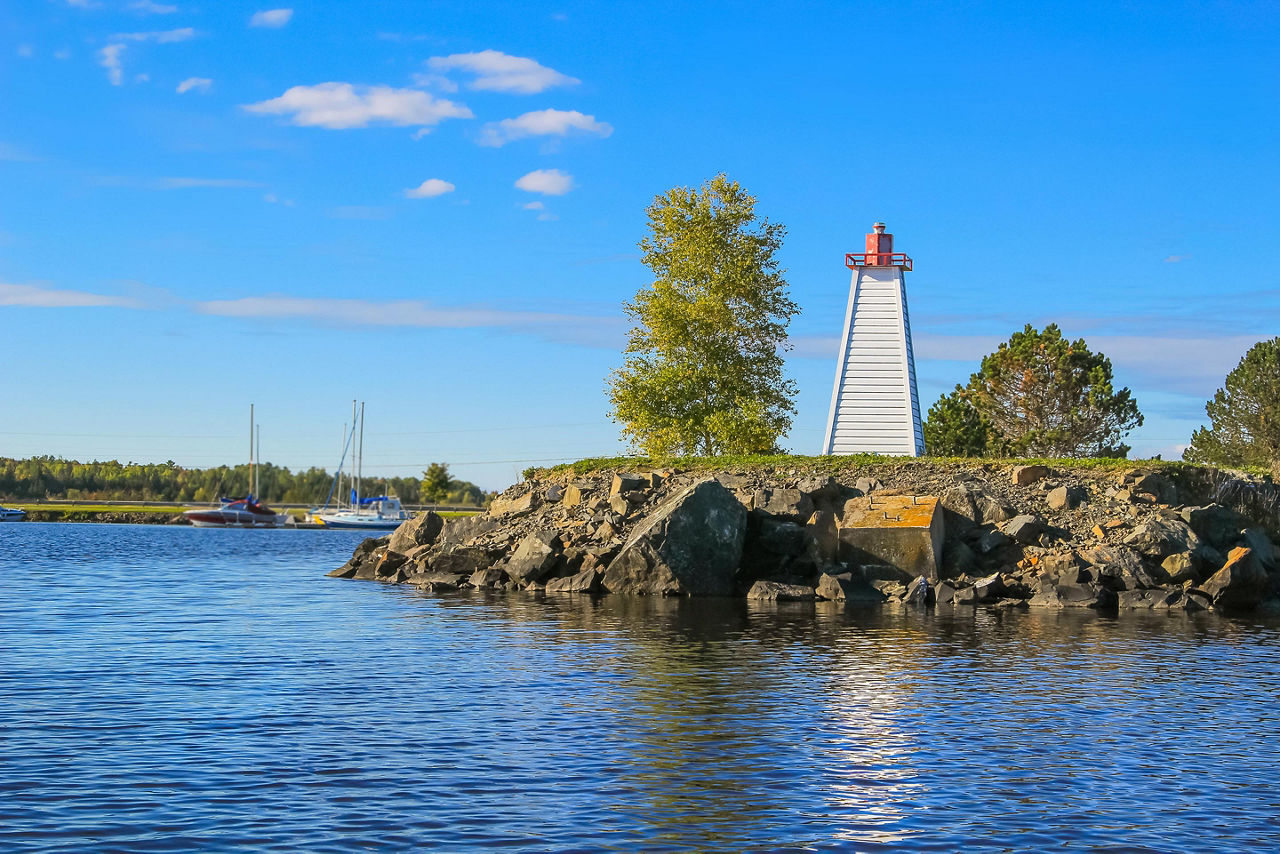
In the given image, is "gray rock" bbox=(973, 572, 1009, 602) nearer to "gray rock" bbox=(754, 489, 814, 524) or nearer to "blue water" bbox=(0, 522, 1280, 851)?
"blue water" bbox=(0, 522, 1280, 851)

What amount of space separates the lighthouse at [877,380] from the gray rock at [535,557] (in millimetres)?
13326

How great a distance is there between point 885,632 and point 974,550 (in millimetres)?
11086

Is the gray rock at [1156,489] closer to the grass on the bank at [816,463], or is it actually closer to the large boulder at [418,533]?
the grass on the bank at [816,463]

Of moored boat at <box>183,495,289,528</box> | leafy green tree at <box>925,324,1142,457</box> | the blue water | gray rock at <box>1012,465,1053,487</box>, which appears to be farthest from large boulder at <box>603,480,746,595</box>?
moored boat at <box>183,495,289,528</box>

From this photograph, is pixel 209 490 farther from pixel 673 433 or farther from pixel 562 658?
pixel 562 658

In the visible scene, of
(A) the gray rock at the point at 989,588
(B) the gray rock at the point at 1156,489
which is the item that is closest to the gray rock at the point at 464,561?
(A) the gray rock at the point at 989,588

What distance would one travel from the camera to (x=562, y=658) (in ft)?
73.5

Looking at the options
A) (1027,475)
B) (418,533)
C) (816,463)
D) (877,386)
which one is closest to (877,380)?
(877,386)

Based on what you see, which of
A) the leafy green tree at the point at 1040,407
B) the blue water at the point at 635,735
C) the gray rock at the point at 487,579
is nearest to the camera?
the blue water at the point at 635,735

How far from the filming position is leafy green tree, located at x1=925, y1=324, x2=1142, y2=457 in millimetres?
61969

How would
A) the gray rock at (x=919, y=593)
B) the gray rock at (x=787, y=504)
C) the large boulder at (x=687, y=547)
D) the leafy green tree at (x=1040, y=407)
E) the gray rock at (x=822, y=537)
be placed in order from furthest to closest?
the leafy green tree at (x=1040, y=407)
the gray rock at (x=787, y=504)
the gray rock at (x=822, y=537)
the large boulder at (x=687, y=547)
the gray rock at (x=919, y=593)

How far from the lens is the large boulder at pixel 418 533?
4638cm

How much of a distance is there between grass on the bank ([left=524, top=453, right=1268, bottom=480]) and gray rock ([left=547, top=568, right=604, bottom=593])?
9956 mm

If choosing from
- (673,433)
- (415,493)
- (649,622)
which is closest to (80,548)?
(673,433)
